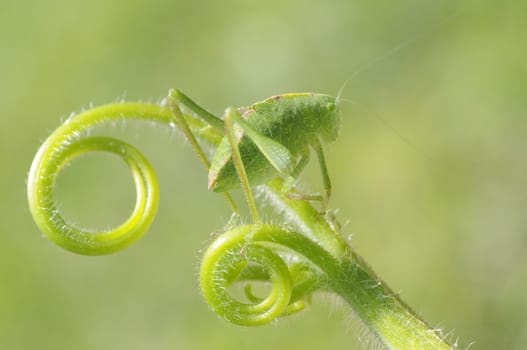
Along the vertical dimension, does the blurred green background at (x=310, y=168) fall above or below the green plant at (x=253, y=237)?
above

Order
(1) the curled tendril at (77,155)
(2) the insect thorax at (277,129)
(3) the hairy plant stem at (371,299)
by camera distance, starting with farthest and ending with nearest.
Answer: (2) the insect thorax at (277,129), (1) the curled tendril at (77,155), (3) the hairy plant stem at (371,299)

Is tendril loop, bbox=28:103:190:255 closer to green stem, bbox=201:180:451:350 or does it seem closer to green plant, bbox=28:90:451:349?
green plant, bbox=28:90:451:349

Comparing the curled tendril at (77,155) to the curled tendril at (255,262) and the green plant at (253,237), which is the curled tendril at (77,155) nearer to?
the green plant at (253,237)

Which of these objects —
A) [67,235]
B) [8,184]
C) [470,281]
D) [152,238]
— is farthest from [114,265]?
[67,235]

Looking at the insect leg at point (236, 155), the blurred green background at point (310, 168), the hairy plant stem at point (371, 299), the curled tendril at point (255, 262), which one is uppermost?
the blurred green background at point (310, 168)

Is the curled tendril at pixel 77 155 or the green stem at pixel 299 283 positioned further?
the curled tendril at pixel 77 155

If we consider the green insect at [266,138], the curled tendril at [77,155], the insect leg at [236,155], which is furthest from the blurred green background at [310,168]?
the curled tendril at [77,155]

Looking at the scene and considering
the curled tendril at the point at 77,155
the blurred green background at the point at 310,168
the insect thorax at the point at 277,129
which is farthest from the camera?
the blurred green background at the point at 310,168

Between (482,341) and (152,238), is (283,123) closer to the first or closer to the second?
(482,341)
